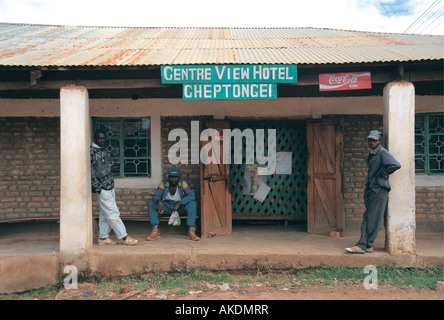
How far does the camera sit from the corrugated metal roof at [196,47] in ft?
16.0

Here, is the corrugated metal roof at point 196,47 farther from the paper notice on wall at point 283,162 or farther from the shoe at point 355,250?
the shoe at point 355,250

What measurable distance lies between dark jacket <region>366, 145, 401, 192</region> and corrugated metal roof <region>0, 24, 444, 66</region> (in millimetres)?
1279

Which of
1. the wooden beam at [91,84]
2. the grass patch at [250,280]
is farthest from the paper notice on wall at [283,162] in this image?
the wooden beam at [91,84]

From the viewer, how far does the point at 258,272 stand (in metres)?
4.85

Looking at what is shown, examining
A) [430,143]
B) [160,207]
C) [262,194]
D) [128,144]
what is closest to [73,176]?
[160,207]

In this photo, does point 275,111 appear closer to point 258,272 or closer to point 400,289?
point 258,272

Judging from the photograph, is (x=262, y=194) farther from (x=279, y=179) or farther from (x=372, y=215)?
(x=372, y=215)

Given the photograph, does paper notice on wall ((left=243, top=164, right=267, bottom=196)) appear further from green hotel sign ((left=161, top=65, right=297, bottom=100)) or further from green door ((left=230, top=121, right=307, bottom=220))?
green hotel sign ((left=161, top=65, right=297, bottom=100))

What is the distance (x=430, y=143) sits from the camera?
6.30 m

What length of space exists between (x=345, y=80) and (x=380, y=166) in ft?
4.36

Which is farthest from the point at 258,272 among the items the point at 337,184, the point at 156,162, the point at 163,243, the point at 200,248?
the point at 156,162

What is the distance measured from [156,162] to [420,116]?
495 centimetres

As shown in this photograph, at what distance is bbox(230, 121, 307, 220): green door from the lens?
6.76 metres

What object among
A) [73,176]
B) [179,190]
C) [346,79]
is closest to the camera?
[73,176]
